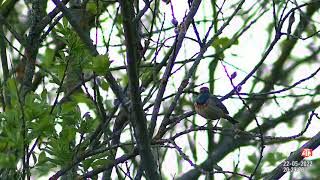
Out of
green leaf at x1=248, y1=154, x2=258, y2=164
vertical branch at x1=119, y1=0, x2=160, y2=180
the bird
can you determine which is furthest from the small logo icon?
green leaf at x1=248, y1=154, x2=258, y2=164

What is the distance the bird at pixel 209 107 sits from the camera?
5664 mm

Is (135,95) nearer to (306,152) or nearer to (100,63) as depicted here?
(100,63)

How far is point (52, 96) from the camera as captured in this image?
776cm

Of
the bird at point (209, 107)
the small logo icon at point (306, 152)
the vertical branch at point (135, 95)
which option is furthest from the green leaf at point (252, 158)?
the vertical branch at point (135, 95)

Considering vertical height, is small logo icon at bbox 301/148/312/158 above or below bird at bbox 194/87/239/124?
below

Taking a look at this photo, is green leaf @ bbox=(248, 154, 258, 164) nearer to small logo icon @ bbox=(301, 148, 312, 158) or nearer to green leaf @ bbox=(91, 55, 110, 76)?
small logo icon @ bbox=(301, 148, 312, 158)

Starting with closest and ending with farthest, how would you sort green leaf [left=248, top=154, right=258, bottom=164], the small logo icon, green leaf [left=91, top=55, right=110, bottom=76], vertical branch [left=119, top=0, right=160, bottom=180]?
vertical branch [left=119, top=0, right=160, bottom=180] < green leaf [left=91, top=55, right=110, bottom=76] < the small logo icon < green leaf [left=248, top=154, right=258, bottom=164]

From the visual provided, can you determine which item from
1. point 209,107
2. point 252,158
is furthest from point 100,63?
point 252,158

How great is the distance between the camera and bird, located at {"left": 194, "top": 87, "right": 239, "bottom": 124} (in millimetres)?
5664

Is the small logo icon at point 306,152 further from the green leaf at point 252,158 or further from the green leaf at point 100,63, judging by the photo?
the green leaf at point 252,158

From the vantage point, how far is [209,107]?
19.4 feet

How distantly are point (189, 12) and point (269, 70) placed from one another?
5.21 metres

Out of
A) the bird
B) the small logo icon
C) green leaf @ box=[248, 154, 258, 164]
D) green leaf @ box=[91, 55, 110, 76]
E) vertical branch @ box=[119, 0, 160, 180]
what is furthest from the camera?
green leaf @ box=[248, 154, 258, 164]

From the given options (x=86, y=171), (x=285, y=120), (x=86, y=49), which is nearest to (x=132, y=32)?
(x=86, y=49)
